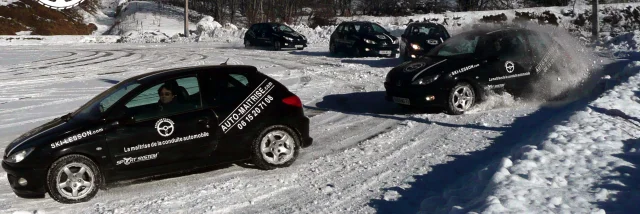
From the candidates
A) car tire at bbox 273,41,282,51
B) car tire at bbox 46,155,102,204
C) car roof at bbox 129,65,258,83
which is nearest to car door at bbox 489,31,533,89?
car roof at bbox 129,65,258,83

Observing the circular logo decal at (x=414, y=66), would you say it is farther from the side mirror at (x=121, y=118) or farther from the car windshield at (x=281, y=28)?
the car windshield at (x=281, y=28)

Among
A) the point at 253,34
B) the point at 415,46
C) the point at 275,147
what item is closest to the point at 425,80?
the point at 275,147

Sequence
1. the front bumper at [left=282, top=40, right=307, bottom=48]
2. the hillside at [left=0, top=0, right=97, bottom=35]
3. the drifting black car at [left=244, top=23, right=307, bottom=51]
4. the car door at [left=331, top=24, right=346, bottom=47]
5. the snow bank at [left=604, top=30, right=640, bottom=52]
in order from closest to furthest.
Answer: the snow bank at [left=604, top=30, right=640, bottom=52] < the car door at [left=331, top=24, right=346, bottom=47] < the front bumper at [left=282, top=40, right=307, bottom=48] < the drifting black car at [left=244, top=23, right=307, bottom=51] < the hillside at [left=0, top=0, right=97, bottom=35]

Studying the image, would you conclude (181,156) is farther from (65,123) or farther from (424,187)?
(424,187)

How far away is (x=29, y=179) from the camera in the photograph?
6414 mm

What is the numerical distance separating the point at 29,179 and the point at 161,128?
1.36 metres

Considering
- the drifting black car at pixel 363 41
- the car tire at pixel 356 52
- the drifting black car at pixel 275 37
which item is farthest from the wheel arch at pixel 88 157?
the drifting black car at pixel 275 37

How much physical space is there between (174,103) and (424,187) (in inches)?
111

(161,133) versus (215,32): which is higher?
(215,32)

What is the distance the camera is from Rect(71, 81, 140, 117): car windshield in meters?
7.01

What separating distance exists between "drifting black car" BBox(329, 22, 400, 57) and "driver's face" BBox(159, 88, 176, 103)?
52.7 feet

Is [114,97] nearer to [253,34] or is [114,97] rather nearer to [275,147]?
[275,147]

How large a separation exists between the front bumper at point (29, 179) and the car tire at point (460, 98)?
6.60 meters

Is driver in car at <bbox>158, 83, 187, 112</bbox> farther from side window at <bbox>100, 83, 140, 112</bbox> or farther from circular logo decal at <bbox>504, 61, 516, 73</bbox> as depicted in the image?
circular logo decal at <bbox>504, 61, 516, 73</bbox>
